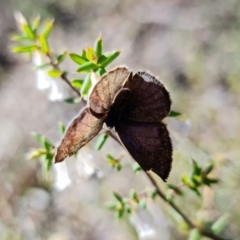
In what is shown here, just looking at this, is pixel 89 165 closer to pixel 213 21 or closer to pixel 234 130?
pixel 234 130

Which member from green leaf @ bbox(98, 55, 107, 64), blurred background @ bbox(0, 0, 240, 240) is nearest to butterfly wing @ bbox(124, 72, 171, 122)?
green leaf @ bbox(98, 55, 107, 64)

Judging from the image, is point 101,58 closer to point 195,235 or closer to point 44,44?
point 44,44

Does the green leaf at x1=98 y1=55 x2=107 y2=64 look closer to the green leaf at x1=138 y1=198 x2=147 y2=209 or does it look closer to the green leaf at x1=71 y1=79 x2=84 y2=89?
the green leaf at x1=71 y1=79 x2=84 y2=89

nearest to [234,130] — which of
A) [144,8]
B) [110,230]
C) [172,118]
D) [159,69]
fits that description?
[159,69]

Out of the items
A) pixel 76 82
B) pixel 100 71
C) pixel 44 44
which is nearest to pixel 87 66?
pixel 100 71

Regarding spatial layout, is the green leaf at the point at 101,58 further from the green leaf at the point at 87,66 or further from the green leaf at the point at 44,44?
the green leaf at the point at 44,44
